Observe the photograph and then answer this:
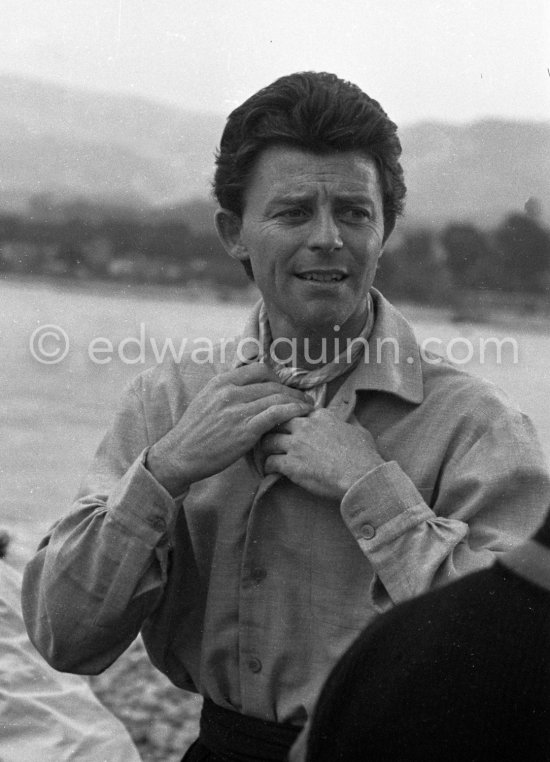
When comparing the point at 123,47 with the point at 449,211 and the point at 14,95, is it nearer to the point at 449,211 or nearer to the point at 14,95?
the point at 14,95

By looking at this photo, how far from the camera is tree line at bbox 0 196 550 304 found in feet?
6.80

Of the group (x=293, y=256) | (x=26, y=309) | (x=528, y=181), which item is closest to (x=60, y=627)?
(x=26, y=309)

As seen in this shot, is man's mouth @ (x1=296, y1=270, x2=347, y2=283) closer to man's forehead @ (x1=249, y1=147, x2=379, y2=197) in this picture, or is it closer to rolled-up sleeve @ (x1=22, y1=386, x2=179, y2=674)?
man's forehead @ (x1=249, y1=147, x2=379, y2=197)

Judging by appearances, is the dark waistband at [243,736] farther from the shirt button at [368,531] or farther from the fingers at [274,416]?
the fingers at [274,416]

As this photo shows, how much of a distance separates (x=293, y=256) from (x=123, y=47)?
1.91ft

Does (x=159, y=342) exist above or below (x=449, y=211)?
below

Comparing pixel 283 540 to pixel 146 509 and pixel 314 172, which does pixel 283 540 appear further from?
pixel 314 172

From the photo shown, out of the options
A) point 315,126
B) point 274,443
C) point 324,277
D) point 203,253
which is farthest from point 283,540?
point 315,126

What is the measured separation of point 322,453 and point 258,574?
280 millimetres

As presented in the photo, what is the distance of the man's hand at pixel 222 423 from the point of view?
1.96 meters

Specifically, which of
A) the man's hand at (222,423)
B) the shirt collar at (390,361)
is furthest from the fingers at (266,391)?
the shirt collar at (390,361)

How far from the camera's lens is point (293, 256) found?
6.48 feet

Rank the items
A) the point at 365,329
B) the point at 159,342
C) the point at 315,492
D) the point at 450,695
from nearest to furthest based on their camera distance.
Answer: the point at 450,695, the point at 315,492, the point at 365,329, the point at 159,342

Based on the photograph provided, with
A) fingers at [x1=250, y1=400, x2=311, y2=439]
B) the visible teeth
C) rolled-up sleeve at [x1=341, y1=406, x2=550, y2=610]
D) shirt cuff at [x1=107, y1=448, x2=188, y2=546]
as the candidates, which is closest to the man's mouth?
the visible teeth
